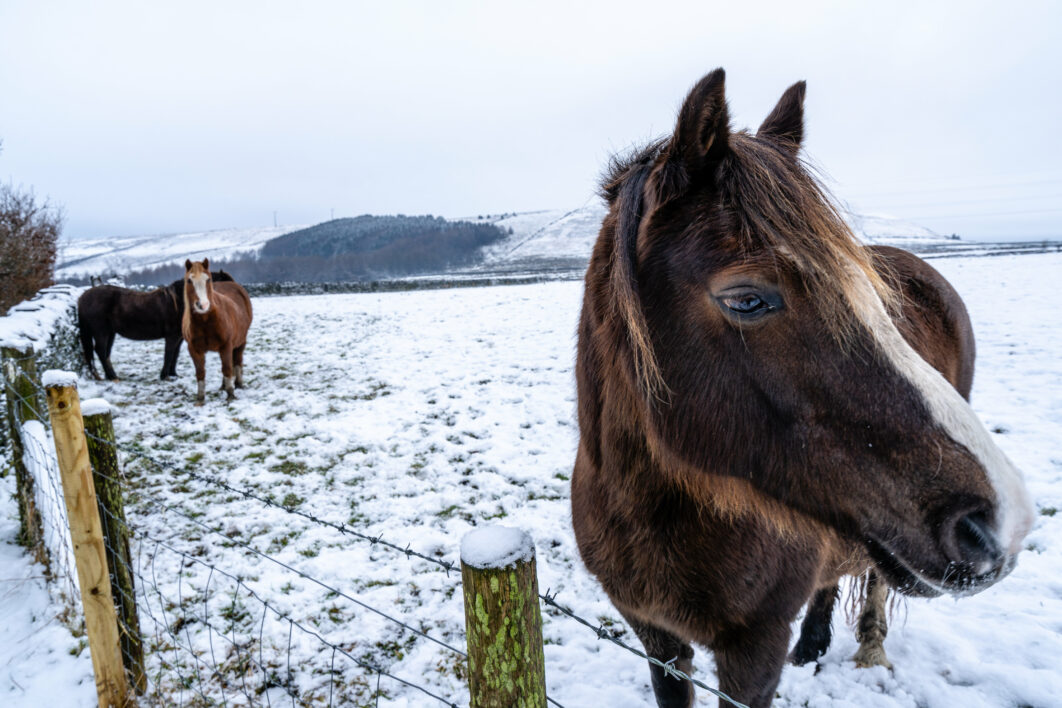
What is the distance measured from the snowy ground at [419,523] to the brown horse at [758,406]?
64.2 inches

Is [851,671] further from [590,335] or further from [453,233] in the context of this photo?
[453,233]

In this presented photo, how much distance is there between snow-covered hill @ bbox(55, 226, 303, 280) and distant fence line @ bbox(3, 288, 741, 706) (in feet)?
364

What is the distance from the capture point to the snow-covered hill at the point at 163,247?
102562mm

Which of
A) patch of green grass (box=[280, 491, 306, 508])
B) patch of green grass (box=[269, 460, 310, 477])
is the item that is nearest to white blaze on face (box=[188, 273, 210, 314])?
patch of green grass (box=[269, 460, 310, 477])

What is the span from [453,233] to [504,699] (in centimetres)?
8087

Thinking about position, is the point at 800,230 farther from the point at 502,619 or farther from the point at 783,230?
the point at 502,619

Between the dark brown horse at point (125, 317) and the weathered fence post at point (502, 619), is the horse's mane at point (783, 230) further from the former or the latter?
the dark brown horse at point (125, 317)

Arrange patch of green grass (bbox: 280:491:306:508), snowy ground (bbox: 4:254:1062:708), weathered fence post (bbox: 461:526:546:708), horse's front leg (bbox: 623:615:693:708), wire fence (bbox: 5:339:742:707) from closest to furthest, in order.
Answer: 1. weathered fence post (bbox: 461:526:546:708)
2. horse's front leg (bbox: 623:615:693:708)
3. wire fence (bbox: 5:339:742:707)
4. snowy ground (bbox: 4:254:1062:708)
5. patch of green grass (bbox: 280:491:306:508)

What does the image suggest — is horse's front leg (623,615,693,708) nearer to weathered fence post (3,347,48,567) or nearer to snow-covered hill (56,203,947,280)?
weathered fence post (3,347,48,567)

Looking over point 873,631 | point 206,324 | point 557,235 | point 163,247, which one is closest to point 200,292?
point 206,324

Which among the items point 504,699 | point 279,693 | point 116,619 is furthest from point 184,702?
point 504,699

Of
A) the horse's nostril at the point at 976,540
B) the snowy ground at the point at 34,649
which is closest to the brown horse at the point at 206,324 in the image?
the snowy ground at the point at 34,649

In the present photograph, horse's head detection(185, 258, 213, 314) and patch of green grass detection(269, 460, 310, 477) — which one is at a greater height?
horse's head detection(185, 258, 213, 314)

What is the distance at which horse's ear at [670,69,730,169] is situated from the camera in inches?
46.6
